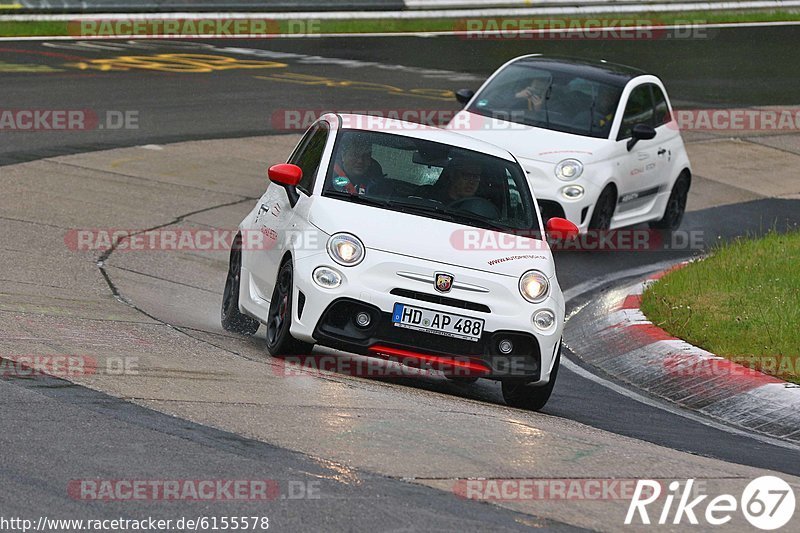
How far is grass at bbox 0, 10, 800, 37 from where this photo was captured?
2547cm

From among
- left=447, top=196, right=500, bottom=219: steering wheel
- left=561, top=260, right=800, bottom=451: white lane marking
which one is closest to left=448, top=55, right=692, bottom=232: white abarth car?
left=561, top=260, right=800, bottom=451: white lane marking

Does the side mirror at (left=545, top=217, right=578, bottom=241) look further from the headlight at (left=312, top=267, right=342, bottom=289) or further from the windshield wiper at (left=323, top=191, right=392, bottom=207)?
the headlight at (left=312, top=267, right=342, bottom=289)

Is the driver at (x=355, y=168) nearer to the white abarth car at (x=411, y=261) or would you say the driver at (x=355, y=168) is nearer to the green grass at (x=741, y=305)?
the white abarth car at (x=411, y=261)

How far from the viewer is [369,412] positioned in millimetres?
7777

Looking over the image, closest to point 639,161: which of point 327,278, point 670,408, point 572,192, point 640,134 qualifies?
point 640,134

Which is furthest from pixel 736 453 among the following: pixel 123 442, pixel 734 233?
pixel 734 233

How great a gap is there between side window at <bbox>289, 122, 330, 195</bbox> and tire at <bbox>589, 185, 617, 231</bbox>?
4887mm

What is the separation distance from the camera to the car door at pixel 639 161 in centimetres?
1545

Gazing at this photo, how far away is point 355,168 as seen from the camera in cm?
972

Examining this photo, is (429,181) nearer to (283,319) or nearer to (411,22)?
(283,319)

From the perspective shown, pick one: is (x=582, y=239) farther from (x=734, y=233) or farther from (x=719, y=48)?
(x=719, y=48)

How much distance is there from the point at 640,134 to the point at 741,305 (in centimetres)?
421

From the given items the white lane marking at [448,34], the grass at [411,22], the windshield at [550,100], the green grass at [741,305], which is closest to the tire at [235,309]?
the green grass at [741,305]

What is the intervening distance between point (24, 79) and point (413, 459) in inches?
593
